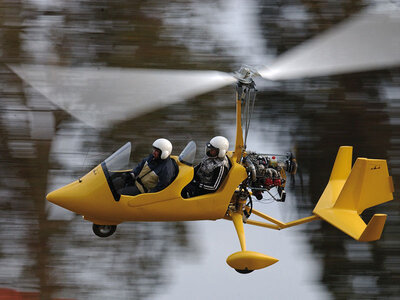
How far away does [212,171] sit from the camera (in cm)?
639

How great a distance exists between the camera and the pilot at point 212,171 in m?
6.39

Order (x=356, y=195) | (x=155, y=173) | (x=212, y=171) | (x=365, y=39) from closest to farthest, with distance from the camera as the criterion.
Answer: (x=155, y=173) < (x=212, y=171) < (x=356, y=195) < (x=365, y=39)

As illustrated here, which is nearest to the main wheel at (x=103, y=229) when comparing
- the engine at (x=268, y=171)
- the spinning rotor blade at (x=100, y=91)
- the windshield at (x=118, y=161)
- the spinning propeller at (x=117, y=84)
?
the windshield at (x=118, y=161)

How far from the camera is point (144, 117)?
11109mm

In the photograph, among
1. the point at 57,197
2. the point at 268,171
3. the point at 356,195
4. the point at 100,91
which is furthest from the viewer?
the point at 100,91

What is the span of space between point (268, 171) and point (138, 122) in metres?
4.74

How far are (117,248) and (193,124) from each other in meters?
2.95

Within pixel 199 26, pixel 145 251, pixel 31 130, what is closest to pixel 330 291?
pixel 145 251

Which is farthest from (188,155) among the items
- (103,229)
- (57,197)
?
(57,197)

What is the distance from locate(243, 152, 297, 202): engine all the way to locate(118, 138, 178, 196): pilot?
0.87 meters

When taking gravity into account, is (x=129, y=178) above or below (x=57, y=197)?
above

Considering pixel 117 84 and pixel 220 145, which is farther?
pixel 117 84

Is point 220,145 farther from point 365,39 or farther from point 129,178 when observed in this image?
point 365,39

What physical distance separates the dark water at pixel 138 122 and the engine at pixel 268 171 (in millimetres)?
3784
